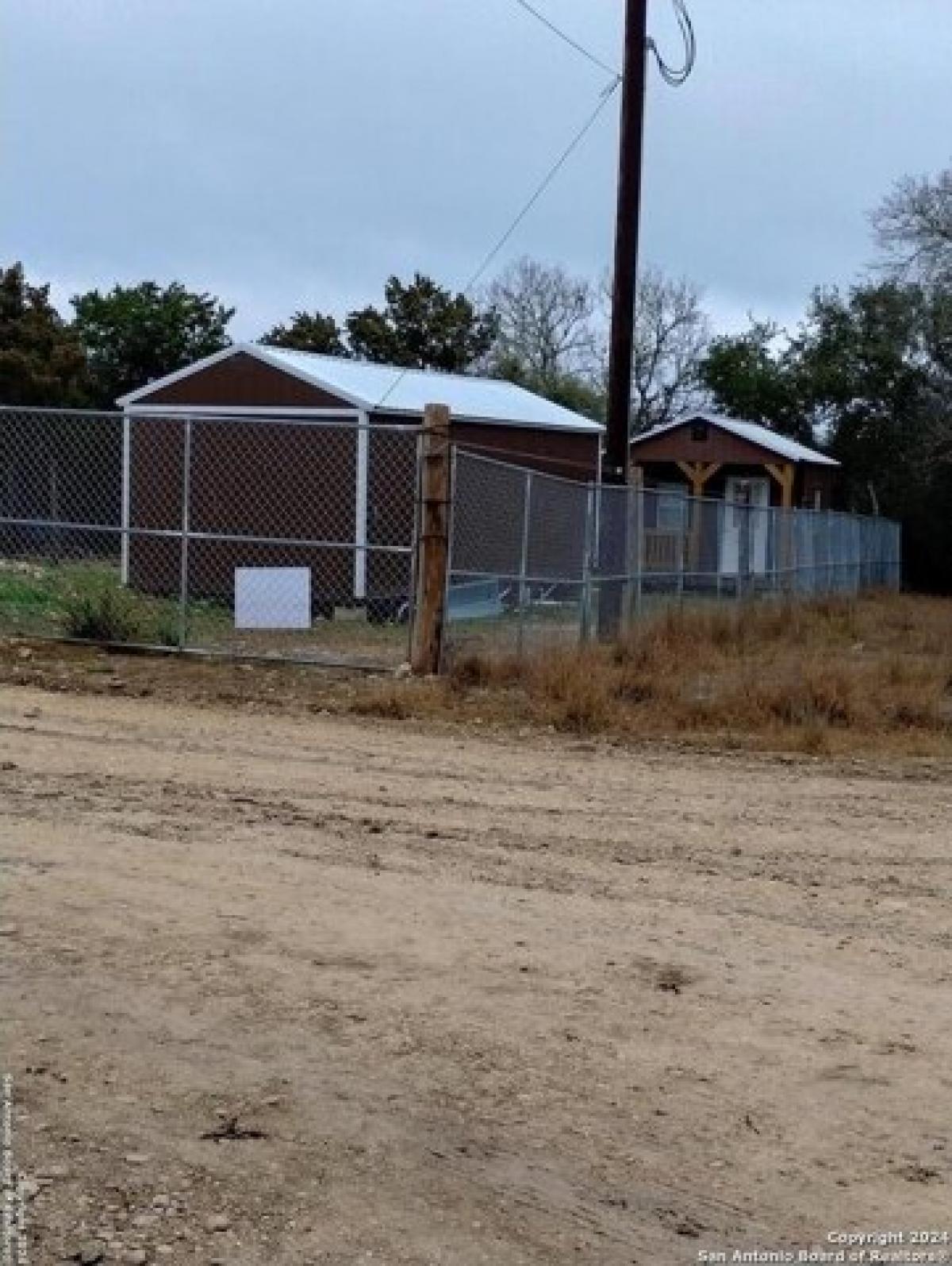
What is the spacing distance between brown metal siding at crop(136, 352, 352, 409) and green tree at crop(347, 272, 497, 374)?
82.7 feet

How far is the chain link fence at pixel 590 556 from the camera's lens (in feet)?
47.6

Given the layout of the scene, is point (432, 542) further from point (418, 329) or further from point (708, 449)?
point (418, 329)

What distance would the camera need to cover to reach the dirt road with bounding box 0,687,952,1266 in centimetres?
373

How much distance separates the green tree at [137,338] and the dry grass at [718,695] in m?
31.6

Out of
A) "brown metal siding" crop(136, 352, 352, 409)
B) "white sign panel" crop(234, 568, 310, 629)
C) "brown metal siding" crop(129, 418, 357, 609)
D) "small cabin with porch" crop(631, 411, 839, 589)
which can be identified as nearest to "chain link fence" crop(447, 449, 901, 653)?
"white sign panel" crop(234, 568, 310, 629)

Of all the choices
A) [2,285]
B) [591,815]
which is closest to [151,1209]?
[591,815]

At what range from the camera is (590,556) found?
1525 centimetres

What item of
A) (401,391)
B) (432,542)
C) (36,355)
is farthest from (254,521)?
(36,355)

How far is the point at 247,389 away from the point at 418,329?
27100 mm

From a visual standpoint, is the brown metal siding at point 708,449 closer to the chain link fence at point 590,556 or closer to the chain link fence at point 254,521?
the chain link fence at point 590,556

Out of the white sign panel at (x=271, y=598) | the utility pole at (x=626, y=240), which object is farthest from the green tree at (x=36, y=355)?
the white sign panel at (x=271, y=598)

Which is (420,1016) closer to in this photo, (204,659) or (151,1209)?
(151,1209)

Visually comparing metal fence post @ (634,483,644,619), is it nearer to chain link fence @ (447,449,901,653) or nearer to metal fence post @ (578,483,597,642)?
chain link fence @ (447,449,901,653)

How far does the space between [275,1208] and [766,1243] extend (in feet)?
3.58
